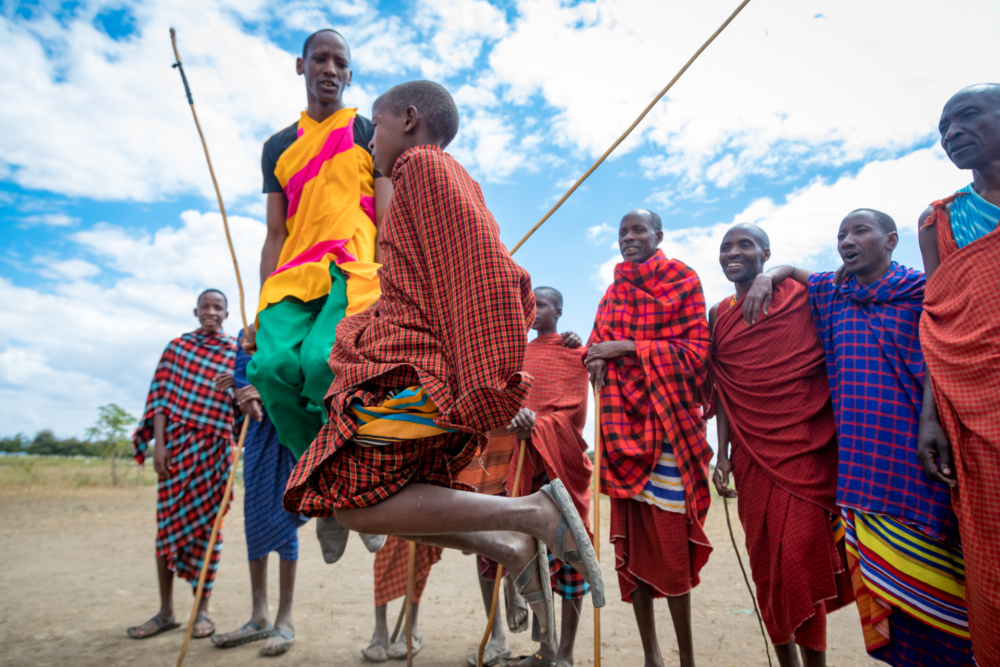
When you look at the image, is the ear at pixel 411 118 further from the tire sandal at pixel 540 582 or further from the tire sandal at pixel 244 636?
the tire sandal at pixel 244 636

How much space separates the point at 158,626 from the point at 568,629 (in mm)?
3608

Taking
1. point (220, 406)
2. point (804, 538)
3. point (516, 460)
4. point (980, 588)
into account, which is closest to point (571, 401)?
point (516, 460)

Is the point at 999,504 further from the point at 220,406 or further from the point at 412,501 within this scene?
the point at 220,406

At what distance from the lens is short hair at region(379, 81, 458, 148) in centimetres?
268

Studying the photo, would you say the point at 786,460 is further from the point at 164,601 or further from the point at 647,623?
the point at 164,601

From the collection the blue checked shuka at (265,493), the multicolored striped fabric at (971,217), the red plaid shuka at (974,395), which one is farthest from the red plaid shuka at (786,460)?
the blue checked shuka at (265,493)

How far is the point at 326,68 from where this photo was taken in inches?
149

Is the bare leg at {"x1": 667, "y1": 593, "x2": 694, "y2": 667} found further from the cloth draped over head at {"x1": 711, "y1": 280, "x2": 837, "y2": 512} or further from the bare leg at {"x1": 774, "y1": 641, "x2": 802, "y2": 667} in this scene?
Result: the cloth draped over head at {"x1": 711, "y1": 280, "x2": 837, "y2": 512}

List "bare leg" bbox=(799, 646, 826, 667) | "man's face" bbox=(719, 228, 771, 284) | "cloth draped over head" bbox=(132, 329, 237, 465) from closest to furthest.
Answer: "bare leg" bbox=(799, 646, 826, 667) < "man's face" bbox=(719, 228, 771, 284) < "cloth draped over head" bbox=(132, 329, 237, 465)

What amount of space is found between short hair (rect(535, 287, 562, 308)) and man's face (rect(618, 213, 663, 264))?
97 centimetres

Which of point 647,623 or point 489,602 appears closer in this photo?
point 647,623

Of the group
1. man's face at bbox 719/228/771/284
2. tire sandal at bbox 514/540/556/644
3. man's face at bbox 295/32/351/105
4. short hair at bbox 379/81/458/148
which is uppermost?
man's face at bbox 295/32/351/105

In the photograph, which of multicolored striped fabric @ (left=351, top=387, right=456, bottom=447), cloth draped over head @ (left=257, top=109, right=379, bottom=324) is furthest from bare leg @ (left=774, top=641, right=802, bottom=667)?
cloth draped over head @ (left=257, top=109, right=379, bottom=324)

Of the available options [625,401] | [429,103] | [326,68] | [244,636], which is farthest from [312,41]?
[244,636]
